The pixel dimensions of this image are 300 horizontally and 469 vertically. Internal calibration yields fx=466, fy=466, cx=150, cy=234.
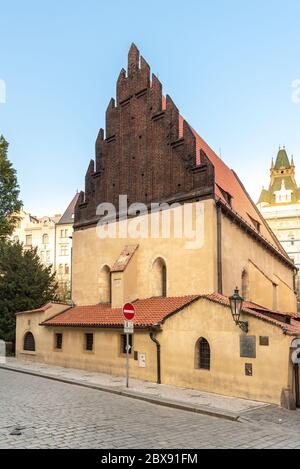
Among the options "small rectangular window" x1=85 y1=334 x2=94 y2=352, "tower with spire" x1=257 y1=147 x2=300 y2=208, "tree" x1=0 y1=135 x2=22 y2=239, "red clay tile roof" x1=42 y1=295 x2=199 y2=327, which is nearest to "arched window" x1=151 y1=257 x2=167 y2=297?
"red clay tile roof" x1=42 y1=295 x2=199 y2=327

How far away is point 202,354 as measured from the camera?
15.9 m

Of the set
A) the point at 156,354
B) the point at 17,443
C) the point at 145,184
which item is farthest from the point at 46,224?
the point at 17,443

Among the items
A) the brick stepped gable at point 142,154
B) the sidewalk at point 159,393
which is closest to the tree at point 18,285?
the brick stepped gable at point 142,154

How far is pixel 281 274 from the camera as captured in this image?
31.8 metres

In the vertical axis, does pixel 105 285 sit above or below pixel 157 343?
above

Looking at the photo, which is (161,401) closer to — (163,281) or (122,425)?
(122,425)

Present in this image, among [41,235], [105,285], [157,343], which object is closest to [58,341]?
Answer: [105,285]

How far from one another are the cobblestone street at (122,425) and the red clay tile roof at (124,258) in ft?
25.4

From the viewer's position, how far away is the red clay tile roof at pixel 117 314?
17719 millimetres

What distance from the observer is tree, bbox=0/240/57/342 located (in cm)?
2897

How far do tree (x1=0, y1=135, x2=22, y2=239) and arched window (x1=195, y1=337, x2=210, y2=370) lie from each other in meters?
15.1

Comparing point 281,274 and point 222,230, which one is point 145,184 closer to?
point 222,230

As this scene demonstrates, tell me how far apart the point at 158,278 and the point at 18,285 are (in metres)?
12.1
